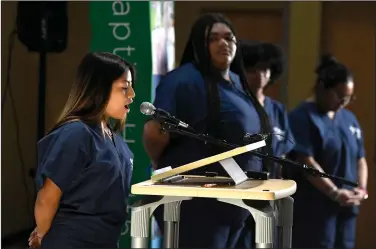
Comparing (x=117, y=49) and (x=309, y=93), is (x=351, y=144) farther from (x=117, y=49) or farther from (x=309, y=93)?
(x=117, y=49)

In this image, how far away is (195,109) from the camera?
228 centimetres

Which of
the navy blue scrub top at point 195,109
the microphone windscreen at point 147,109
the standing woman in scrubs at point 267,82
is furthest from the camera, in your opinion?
the standing woman in scrubs at point 267,82

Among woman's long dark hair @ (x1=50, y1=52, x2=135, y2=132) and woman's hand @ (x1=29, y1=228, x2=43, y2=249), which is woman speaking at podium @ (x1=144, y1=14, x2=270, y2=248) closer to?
woman's long dark hair @ (x1=50, y1=52, x2=135, y2=132)

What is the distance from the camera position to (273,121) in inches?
99.0

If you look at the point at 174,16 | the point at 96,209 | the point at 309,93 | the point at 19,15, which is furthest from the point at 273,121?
the point at 19,15

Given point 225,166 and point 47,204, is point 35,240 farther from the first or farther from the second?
point 225,166

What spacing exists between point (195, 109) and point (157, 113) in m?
0.20

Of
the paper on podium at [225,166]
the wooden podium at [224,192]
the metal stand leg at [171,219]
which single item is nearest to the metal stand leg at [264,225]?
the wooden podium at [224,192]

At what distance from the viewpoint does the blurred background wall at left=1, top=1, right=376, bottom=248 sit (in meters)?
2.54

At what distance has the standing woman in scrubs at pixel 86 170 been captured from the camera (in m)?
1.92

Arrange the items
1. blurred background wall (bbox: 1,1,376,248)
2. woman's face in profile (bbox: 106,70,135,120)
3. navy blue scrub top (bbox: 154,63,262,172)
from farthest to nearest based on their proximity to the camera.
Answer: blurred background wall (bbox: 1,1,376,248), navy blue scrub top (bbox: 154,63,262,172), woman's face in profile (bbox: 106,70,135,120)

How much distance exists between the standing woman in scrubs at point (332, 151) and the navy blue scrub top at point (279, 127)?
0.12 feet

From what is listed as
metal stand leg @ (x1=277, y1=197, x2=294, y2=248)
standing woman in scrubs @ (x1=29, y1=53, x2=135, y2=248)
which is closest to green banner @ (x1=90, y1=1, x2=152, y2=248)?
standing woman in scrubs @ (x1=29, y1=53, x2=135, y2=248)

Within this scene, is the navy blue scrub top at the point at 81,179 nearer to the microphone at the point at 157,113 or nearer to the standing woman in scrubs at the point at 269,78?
the microphone at the point at 157,113
